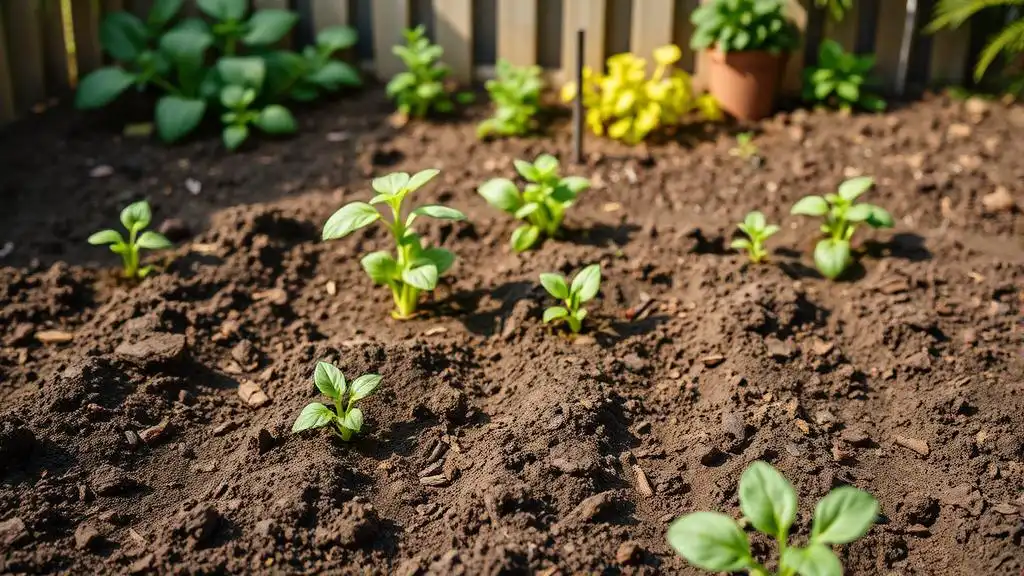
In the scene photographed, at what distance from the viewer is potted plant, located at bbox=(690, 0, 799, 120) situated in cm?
522

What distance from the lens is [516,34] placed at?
5.74 meters

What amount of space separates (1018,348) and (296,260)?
107 inches

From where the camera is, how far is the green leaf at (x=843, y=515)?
2.48 meters

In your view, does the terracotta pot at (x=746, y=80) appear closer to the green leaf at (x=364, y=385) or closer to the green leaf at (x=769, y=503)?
the green leaf at (x=364, y=385)

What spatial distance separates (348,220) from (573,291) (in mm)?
818

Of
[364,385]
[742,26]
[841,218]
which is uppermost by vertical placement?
[742,26]

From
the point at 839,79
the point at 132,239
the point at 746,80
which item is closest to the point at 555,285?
the point at 132,239

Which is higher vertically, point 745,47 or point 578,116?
point 745,47

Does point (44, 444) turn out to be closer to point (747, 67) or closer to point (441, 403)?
point (441, 403)

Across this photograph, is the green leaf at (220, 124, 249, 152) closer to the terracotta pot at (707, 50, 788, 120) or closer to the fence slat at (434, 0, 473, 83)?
the fence slat at (434, 0, 473, 83)

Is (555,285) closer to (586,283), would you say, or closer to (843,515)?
(586,283)

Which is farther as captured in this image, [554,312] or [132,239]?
[132,239]

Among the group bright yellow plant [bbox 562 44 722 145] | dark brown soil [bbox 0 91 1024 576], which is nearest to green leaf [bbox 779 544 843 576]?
dark brown soil [bbox 0 91 1024 576]

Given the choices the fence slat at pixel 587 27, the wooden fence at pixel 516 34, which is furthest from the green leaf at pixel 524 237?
the wooden fence at pixel 516 34
